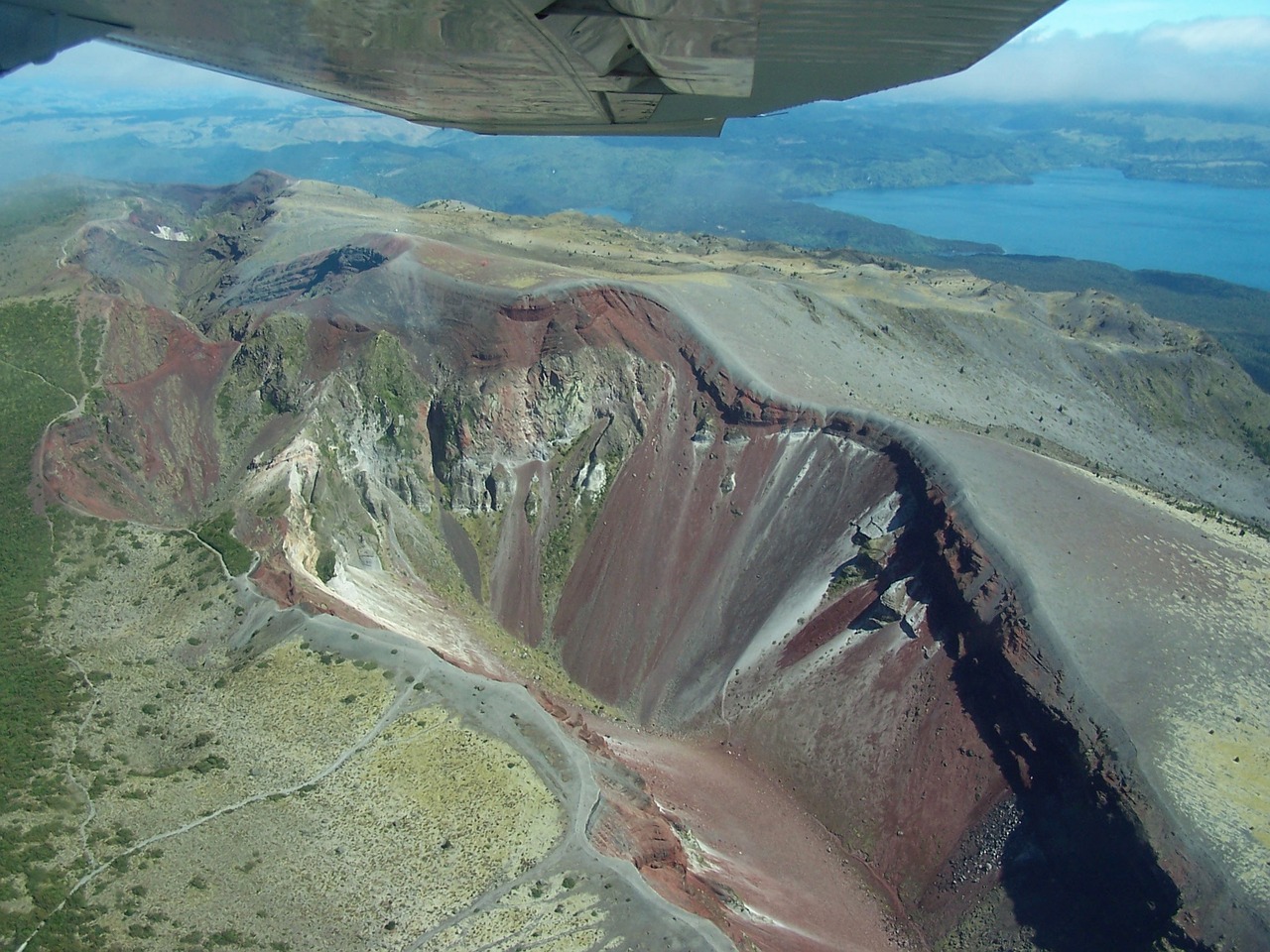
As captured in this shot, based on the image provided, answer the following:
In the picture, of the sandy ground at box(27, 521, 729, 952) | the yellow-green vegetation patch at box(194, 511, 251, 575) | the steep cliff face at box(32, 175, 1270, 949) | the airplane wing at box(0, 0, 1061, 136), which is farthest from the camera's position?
the steep cliff face at box(32, 175, 1270, 949)

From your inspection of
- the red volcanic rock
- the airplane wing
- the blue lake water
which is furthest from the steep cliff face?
the blue lake water

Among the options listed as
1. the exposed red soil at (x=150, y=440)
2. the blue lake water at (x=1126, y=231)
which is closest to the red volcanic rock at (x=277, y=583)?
the exposed red soil at (x=150, y=440)

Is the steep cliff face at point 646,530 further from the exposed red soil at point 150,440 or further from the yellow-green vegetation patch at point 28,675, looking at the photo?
the yellow-green vegetation patch at point 28,675

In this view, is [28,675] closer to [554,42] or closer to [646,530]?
[554,42]

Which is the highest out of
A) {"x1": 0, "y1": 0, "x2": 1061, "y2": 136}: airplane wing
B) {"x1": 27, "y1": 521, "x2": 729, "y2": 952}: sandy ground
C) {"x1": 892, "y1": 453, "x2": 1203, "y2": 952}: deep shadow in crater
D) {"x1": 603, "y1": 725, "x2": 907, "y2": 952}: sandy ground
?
{"x1": 0, "y1": 0, "x2": 1061, "y2": 136}: airplane wing

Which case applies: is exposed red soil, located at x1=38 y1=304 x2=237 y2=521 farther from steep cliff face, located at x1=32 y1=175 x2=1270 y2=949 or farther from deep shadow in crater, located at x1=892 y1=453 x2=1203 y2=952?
deep shadow in crater, located at x1=892 y1=453 x2=1203 y2=952

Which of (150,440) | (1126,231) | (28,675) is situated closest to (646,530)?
(150,440)

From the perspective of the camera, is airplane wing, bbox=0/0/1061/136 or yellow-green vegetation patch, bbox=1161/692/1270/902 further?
yellow-green vegetation patch, bbox=1161/692/1270/902
